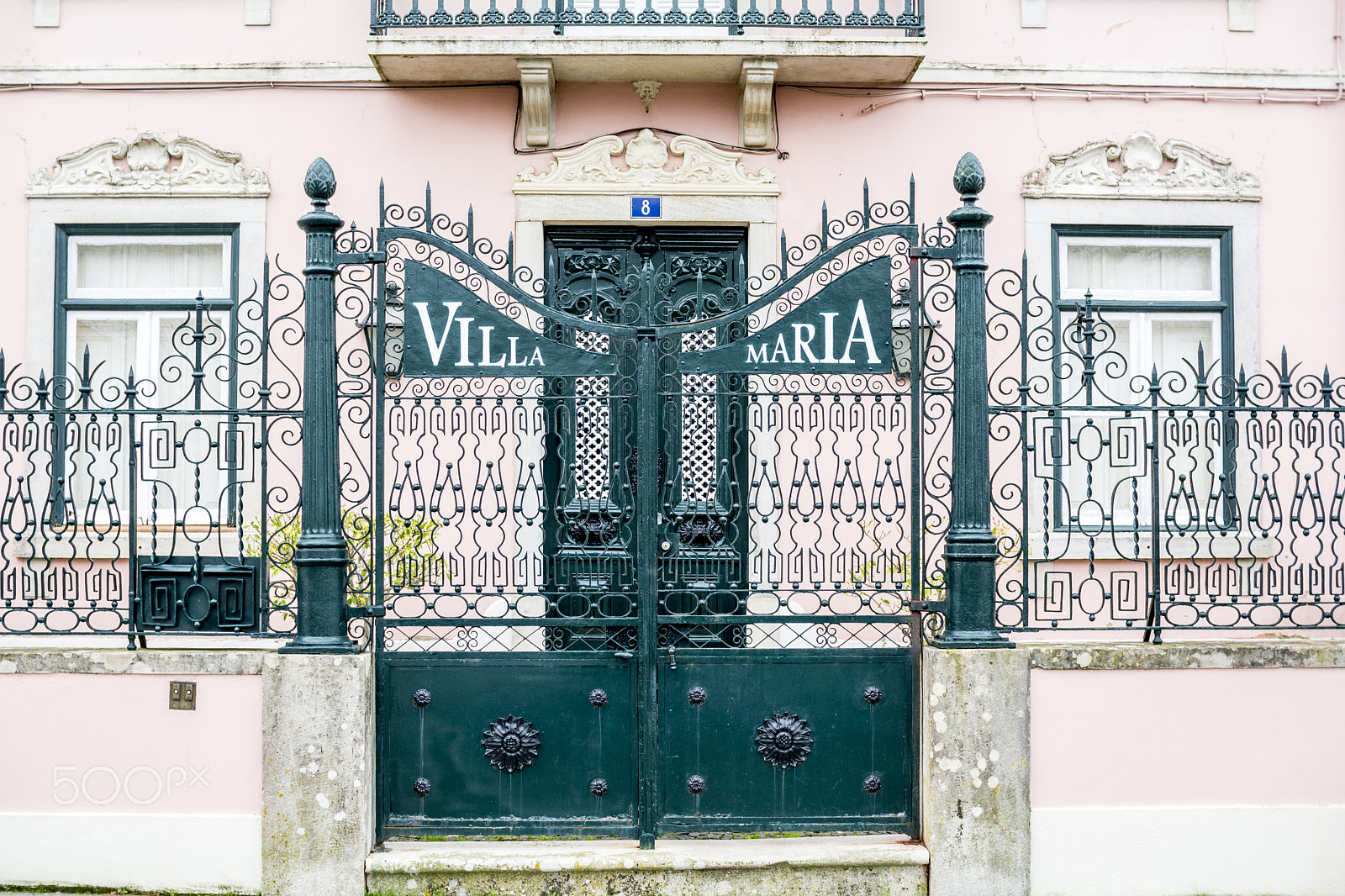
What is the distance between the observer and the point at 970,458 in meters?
4.84

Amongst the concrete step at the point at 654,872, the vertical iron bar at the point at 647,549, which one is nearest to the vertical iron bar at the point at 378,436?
the concrete step at the point at 654,872

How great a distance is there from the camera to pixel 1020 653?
4715 mm

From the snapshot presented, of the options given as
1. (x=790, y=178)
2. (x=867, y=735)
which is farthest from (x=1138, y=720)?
(x=790, y=178)

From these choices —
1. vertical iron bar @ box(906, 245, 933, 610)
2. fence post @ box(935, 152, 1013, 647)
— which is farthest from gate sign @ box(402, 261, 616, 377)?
fence post @ box(935, 152, 1013, 647)

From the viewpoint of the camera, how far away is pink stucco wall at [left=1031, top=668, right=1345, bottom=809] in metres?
4.77

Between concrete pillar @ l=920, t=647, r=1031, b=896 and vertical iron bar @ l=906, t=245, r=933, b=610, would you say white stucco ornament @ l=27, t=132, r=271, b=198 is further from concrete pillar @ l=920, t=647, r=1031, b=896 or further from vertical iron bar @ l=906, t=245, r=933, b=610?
concrete pillar @ l=920, t=647, r=1031, b=896

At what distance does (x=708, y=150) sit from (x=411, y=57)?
2.21 meters

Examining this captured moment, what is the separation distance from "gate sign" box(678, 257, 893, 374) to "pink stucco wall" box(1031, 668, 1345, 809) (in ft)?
5.59

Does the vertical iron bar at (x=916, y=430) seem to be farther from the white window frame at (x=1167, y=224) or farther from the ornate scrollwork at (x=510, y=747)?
the white window frame at (x=1167, y=224)

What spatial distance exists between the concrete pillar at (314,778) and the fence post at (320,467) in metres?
0.15

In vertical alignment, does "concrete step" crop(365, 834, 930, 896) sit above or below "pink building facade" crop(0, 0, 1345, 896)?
below

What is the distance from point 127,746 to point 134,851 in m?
0.48

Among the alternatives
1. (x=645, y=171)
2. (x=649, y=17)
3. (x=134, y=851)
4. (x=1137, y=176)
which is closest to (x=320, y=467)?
(x=134, y=851)

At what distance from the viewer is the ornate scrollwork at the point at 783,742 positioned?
15.9ft
